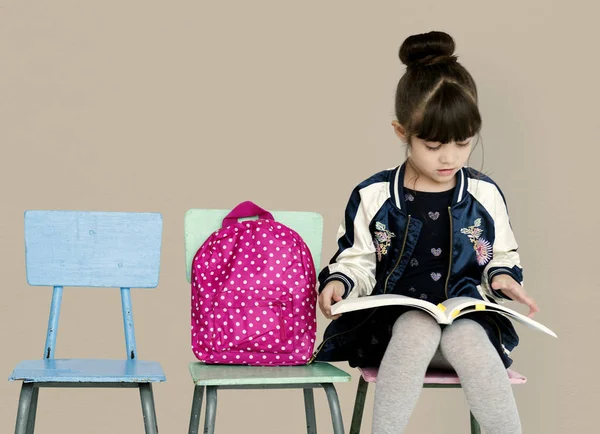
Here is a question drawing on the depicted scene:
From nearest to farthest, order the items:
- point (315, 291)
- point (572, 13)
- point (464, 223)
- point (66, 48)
Answer: point (464, 223) < point (315, 291) < point (572, 13) < point (66, 48)

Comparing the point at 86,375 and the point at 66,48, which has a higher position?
the point at 66,48

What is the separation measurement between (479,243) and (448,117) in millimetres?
274

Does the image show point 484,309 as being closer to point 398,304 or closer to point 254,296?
point 398,304

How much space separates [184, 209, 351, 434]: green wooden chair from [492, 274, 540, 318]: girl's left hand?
13.0 inches

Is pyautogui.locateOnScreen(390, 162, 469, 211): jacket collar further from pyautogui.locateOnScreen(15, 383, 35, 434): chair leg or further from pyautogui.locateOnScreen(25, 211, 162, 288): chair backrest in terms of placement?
pyautogui.locateOnScreen(15, 383, 35, 434): chair leg

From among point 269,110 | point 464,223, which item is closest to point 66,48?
point 269,110

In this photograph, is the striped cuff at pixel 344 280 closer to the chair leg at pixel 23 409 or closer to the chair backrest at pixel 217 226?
the chair backrest at pixel 217 226

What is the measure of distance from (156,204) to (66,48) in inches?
18.5

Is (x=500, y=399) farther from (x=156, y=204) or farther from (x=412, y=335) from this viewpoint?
(x=156, y=204)

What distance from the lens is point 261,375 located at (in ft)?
5.90

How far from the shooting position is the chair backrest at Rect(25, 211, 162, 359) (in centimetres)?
211

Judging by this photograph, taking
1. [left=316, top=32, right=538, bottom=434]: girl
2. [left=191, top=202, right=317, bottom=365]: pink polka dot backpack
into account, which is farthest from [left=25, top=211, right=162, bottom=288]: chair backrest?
[left=316, top=32, right=538, bottom=434]: girl

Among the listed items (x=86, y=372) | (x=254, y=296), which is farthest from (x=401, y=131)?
(x=86, y=372)

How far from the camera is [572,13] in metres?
2.44
